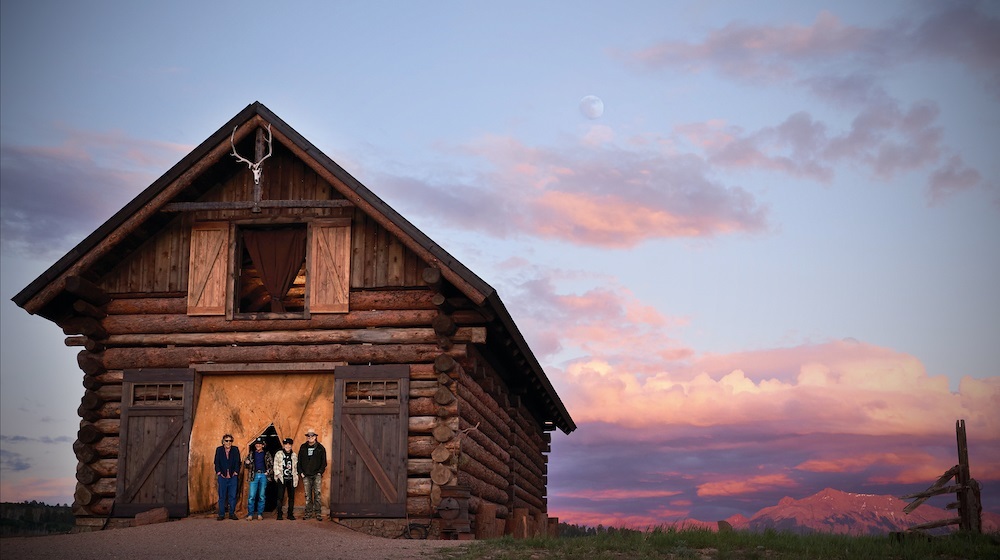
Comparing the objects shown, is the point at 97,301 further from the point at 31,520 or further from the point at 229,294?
the point at 31,520

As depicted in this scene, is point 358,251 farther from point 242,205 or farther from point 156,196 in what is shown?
point 156,196

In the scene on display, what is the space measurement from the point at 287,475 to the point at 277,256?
4.48 m

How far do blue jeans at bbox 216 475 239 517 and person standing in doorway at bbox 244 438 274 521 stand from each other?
29cm

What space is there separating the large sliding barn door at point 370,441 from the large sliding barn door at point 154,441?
10.1ft

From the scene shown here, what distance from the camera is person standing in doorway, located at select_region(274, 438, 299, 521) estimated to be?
20.5m

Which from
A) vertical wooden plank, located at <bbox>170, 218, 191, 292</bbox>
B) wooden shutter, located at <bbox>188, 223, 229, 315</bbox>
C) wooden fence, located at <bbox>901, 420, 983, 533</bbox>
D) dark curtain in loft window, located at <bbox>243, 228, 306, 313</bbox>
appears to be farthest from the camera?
vertical wooden plank, located at <bbox>170, 218, 191, 292</bbox>

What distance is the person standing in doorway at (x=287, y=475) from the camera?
20.5m

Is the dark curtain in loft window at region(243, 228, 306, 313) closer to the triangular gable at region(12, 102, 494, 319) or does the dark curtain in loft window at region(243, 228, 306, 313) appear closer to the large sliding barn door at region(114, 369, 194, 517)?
the triangular gable at region(12, 102, 494, 319)

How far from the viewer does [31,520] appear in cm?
3412

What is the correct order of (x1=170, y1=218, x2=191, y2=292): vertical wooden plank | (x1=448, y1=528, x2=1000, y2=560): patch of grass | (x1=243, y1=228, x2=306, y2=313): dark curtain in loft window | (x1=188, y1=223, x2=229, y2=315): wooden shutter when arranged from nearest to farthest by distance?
(x1=448, y1=528, x2=1000, y2=560): patch of grass < (x1=188, y1=223, x2=229, y2=315): wooden shutter < (x1=243, y1=228, x2=306, y2=313): dark curtain in loft window < (x1=170, y1=218, x2=191, y2=292): vertical wooden plank

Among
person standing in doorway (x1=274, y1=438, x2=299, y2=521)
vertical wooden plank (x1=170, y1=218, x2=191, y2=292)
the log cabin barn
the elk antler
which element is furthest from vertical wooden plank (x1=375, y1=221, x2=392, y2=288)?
vertical wooden plank (x1=170, y1=218, x2=191, y2=292)

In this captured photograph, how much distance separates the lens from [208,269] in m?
22.1

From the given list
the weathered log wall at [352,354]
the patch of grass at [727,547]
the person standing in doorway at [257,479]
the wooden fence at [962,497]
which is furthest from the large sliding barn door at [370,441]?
the wooden fence at [962,497]

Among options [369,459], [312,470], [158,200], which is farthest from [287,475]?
[158,200]
